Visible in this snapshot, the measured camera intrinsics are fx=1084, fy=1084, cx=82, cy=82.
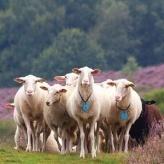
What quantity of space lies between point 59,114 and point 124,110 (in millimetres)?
1506

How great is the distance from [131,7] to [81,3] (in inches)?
206

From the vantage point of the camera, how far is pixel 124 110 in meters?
25.1

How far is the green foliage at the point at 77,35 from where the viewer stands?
296 feet

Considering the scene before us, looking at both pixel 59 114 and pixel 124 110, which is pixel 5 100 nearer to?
pixel 59 114

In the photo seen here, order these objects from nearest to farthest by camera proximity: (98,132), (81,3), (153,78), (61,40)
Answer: (98,132) < (153,78) < (61,40) < (81,3)

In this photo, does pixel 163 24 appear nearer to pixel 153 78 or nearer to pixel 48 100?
pixel 153 78

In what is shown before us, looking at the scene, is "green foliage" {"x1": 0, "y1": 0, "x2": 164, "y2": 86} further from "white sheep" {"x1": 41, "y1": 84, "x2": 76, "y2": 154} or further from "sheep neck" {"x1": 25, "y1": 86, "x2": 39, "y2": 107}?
"white sheep" {"x1": 41, "y1": 84, "x2": 76, "y2": 154}

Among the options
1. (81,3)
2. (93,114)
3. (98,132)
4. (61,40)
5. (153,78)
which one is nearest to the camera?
(93,114)

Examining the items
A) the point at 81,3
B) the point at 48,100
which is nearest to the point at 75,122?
the point at 48,100

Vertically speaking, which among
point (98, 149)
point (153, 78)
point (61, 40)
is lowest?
point (98, 149)

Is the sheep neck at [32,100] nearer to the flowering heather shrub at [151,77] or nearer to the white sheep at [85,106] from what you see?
the white sheep at [85,106]

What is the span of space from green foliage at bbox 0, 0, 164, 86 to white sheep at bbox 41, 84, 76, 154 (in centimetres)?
6093

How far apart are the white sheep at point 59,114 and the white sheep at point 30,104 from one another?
1.18ft

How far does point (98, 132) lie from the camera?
25.6 m
